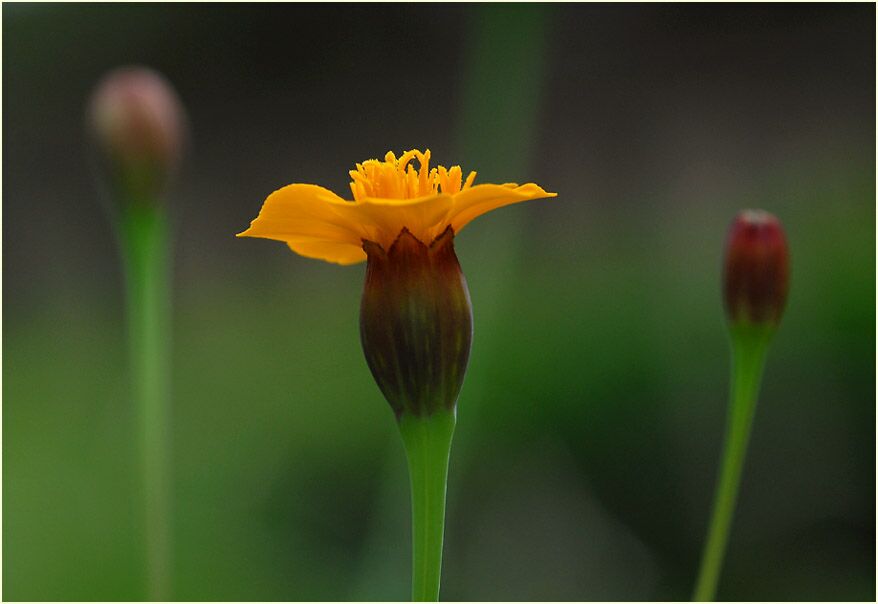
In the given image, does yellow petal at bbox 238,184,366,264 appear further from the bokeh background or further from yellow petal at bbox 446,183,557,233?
the bokeh background

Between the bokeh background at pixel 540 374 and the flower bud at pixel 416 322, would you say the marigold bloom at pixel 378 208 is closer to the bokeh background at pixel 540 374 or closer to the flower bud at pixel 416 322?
the flower bud at pixel 416 322

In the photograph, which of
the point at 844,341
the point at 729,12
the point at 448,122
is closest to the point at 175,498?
the point at 844,341

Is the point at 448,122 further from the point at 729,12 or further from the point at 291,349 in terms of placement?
the point at 291,349

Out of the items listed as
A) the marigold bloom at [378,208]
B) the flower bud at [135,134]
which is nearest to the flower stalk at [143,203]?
the flower bud at [135,134]

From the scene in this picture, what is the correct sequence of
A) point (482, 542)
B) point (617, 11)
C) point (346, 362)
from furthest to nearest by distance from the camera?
point (617, 11), point (346, 362), point (482, 542)

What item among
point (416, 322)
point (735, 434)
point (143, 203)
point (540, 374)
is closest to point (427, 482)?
point (416, 322)

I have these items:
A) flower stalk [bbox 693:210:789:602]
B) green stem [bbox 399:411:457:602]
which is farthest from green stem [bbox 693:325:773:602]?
green stem [bbox 399:411:457:602]
